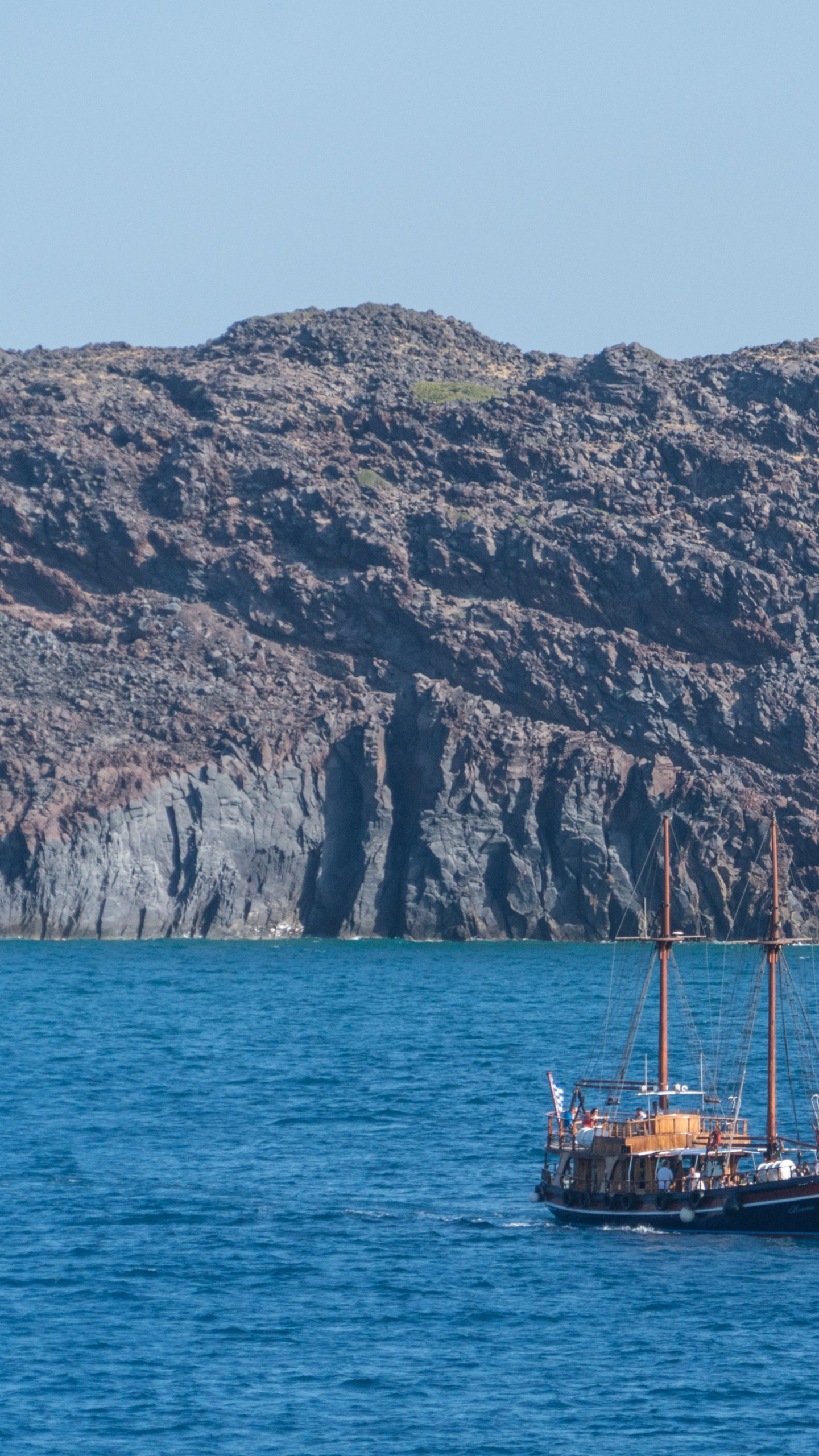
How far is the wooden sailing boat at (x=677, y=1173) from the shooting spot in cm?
5453

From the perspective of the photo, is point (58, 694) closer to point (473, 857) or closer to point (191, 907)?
point (191, 907)

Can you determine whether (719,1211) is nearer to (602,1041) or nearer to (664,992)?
(664,992)

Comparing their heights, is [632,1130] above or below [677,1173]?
above

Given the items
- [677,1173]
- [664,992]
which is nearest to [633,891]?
[664,992]

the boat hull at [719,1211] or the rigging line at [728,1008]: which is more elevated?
the rigging line at [728,1008]

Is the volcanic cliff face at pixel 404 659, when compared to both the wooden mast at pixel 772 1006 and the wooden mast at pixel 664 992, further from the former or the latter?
the wooden mast at pixel 772 1006

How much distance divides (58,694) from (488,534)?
37.1 metres

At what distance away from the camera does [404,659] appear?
16238cm

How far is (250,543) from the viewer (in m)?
170

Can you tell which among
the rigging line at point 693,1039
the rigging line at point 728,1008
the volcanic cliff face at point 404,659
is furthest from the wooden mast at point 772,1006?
the volcanic cliff face at point 404,659

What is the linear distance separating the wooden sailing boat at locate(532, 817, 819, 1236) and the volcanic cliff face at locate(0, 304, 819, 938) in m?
87.8

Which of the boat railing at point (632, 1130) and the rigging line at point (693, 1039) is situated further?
the rigging line at point (693, 1039)

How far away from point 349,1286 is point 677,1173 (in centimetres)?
1089

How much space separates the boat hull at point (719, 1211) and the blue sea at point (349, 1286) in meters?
0.56
